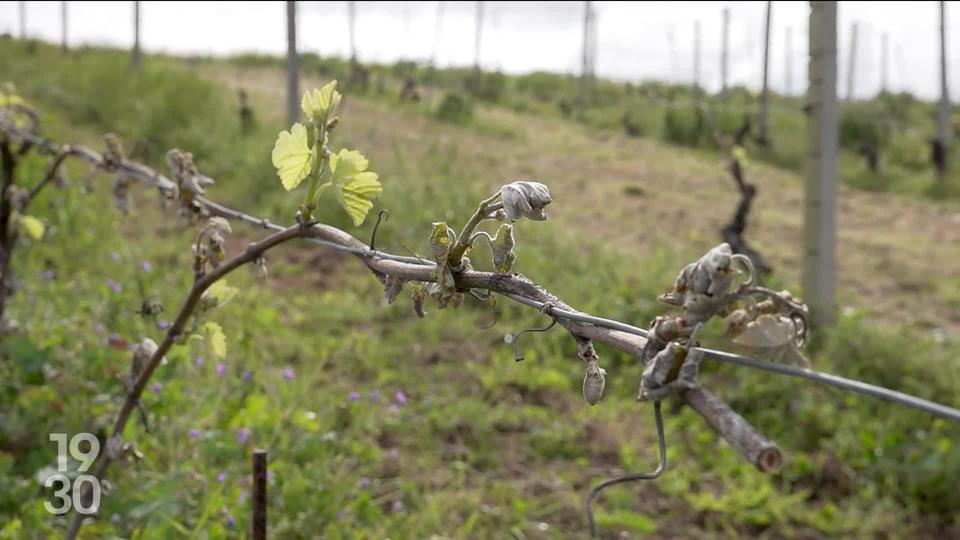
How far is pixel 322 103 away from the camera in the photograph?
96cm

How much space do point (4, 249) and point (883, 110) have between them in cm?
1626

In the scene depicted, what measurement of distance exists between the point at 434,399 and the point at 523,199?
2.61m

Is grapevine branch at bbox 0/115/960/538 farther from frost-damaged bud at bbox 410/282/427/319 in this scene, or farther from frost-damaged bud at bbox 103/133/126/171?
frost-damaged bud at bbox 103/133/126/171

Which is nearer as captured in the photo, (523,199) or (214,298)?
(523,199)

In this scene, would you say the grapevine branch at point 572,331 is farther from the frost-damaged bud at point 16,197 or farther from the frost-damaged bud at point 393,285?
the frost-damaged bud at point 16,197

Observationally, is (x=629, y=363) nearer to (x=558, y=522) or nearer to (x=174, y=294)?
(x=558, y=522)

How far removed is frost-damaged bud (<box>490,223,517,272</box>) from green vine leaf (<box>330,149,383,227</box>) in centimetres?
18

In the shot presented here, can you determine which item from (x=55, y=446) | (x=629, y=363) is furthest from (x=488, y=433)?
(x=55, y=446)

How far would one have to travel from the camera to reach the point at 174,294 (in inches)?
157

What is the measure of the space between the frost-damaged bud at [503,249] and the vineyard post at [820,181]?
3.44m

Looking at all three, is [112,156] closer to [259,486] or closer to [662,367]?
[259,486]

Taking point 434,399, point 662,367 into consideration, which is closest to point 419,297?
point 662,367

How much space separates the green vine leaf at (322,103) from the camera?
0.96 m

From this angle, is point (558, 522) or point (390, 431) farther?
point (390, 431)
